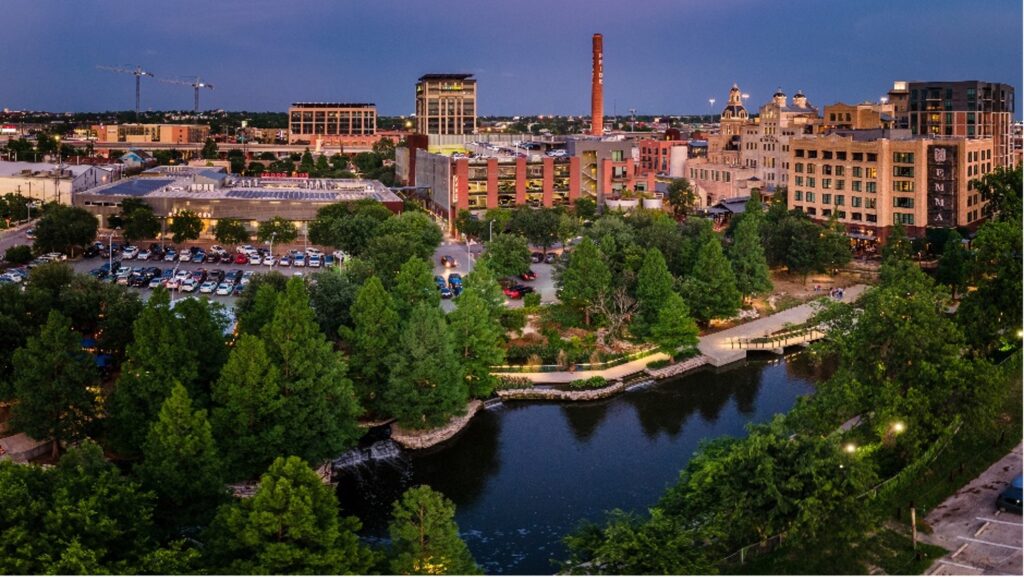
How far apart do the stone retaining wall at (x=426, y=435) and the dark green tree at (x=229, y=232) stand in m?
16.2

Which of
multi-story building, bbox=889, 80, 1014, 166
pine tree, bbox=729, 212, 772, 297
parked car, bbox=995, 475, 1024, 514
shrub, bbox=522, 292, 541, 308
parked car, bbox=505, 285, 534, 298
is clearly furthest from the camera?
multi-story building, bbox=889, 80, 1014, 166

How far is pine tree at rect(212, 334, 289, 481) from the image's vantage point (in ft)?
44.2

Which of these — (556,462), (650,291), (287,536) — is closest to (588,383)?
(650,291)

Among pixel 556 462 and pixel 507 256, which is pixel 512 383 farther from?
pixel 507 256

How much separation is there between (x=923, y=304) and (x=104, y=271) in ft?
63.5

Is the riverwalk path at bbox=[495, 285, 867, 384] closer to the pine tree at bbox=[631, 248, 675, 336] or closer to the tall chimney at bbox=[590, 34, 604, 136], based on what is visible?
A: the pine tree at bbox=[631, 248, 675, 336]

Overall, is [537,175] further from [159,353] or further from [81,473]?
[81,473]

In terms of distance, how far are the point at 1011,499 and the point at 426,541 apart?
21.9 feet

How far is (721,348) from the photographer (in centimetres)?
2106

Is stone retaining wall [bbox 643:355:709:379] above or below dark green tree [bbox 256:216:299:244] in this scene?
below

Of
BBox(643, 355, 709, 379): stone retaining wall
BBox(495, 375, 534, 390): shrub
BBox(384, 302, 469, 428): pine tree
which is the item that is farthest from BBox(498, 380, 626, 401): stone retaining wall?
BBox(384, 302, 469, 428): pine tree

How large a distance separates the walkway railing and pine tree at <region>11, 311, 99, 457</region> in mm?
12483

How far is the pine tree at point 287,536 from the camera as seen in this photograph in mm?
9672

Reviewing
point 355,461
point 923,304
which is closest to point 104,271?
point 355,461
